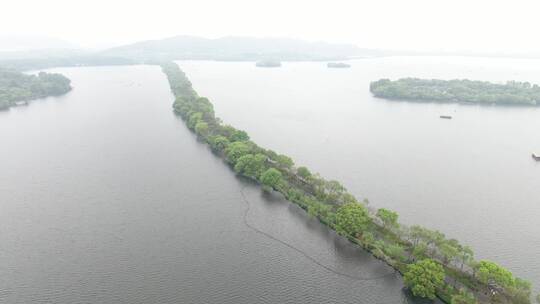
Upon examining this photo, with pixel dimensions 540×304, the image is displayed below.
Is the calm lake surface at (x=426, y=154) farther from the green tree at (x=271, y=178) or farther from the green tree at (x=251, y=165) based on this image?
the green tree at (x=271, y=178)

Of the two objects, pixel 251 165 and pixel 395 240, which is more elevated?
pixel 251 165

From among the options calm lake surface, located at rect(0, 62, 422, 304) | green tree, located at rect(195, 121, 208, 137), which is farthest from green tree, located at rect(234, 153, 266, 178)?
green tree, located at rect(195, 121, 208, 137)

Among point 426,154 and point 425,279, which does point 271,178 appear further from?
point 426,154

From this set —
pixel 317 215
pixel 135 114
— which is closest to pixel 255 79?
pixel 135 114

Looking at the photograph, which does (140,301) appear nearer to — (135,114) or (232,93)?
(135,114)

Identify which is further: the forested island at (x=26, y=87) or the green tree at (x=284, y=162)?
the forested island at (x=26, y=87)

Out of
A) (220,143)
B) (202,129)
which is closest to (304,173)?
(220,143)

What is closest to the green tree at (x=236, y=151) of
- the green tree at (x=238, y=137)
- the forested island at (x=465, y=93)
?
the green tree at (x=238, y=137)
